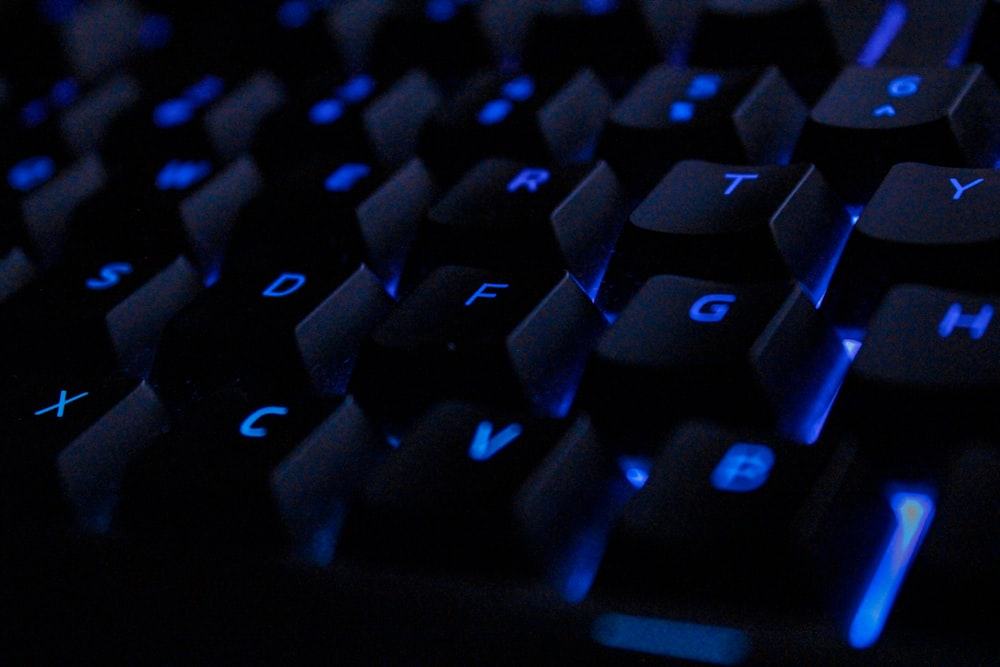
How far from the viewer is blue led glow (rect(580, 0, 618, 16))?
2.78 ft

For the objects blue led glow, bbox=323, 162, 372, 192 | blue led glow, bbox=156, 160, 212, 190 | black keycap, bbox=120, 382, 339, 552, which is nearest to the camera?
black keycap, bbox=120, 382, 339, 552

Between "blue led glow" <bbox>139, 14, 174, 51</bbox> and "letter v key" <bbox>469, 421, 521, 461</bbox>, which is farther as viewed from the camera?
"blue led glow" <bbox>139, 14, 174, 51</bbox>

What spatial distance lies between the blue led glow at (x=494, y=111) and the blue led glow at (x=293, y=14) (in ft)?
0.86

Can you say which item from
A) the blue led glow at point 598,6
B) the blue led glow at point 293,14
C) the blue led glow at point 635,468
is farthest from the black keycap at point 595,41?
the blue led glow at point 635,468

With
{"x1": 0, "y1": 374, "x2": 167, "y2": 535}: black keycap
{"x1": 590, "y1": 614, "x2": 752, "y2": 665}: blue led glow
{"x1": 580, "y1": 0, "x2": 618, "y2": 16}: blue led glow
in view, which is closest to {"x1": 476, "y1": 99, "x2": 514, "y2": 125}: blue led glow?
{"x1": 580, "y1": 0, "x2": 618, "y2": 16}: blue led glow

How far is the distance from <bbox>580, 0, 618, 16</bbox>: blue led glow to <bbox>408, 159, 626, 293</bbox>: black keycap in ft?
0.61

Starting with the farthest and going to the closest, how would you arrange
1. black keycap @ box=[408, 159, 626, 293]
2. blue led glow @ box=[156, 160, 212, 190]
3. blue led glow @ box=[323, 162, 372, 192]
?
blue led glow @ box=[156, 160, 212, 190]
blue led glow @ box=[323, 162, 372, 192]
black keycap @ box=[408, 159, 626, 293]

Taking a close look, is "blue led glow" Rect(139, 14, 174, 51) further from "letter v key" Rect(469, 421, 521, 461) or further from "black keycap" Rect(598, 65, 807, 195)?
"letter v key" Rect(469, 421, 521, 461)

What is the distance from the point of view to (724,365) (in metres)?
0.52

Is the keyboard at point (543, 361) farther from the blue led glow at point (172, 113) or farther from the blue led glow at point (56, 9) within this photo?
the blue led glow at point (56, 9)

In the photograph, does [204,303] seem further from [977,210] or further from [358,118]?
[977,210]

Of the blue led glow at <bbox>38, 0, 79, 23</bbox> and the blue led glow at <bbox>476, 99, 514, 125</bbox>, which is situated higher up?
the blue led glow at <bbox>38, 0, 79, 23</bbox>

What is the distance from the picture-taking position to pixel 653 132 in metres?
0.73

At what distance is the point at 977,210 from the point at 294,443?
0.38 metres
